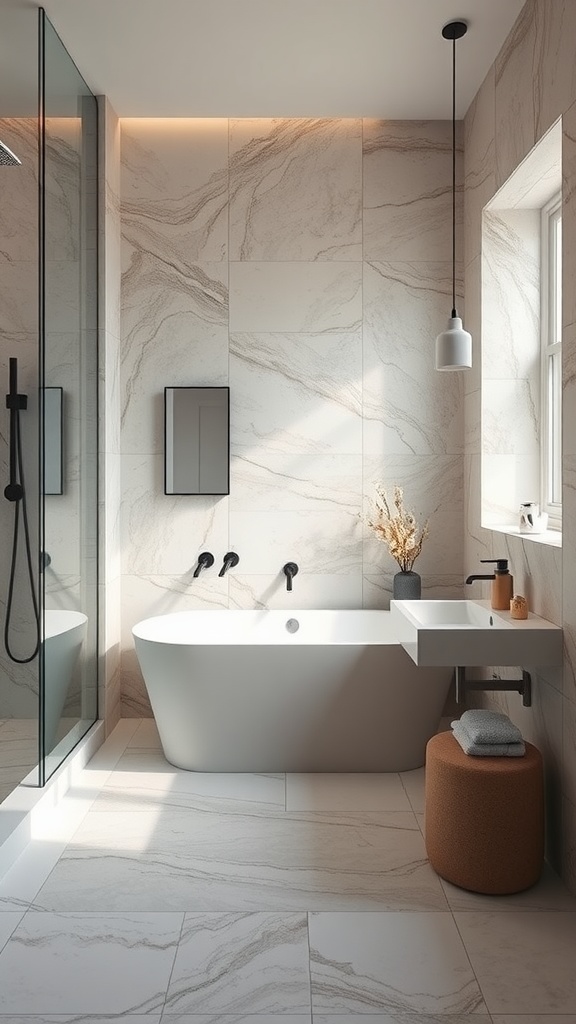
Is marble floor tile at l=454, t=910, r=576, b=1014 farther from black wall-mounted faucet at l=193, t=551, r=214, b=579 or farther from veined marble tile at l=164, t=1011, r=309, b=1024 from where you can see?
black wall-mounted faucet at l=193, t=551, r=214, b=579

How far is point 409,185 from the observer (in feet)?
13.9

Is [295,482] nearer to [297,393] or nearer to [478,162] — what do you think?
[297,393]

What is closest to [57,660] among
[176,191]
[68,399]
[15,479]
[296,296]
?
[15,479]

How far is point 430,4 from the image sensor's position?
123 inches

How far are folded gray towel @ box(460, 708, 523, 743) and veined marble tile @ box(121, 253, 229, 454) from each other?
2.27m

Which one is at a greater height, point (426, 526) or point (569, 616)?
point (426, 526)

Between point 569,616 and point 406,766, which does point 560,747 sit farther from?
point 406,766

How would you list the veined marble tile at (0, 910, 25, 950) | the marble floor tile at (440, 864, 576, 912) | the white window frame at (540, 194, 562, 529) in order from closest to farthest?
the veined marble tile at (0, 910, 25, 950) < the marble floor tile at (440, 864, 576, 912) < the white window frame at (540, 194, 562, 529)

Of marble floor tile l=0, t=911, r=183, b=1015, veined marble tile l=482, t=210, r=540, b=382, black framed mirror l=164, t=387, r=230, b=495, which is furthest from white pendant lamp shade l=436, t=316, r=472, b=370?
marble floor tile l=0, t=911, r=183, b=1015

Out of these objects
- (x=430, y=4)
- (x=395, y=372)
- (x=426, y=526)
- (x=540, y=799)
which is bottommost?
(x=540, y=799)

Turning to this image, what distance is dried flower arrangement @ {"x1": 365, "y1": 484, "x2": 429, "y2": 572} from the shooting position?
408 centimetres

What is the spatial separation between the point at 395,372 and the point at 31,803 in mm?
2669

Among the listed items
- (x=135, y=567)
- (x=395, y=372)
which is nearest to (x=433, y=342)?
(x=395, y=372)

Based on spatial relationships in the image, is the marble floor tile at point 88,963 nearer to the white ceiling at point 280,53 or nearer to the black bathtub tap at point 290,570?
the black bathtub tap at point 290,570
